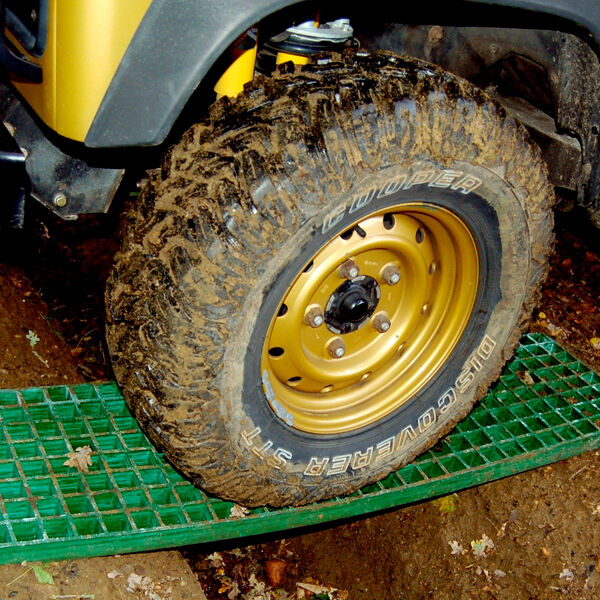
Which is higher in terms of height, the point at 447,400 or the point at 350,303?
the point at 350,303

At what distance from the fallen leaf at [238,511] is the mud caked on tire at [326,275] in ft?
0.50

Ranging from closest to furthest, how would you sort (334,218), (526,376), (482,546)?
(334,218) → (482,546) → (526,376)

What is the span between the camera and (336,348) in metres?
2.59

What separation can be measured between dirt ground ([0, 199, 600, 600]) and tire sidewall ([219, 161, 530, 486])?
2.72 ft

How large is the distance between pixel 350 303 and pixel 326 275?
18 centimetres

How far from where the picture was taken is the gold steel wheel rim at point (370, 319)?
237 cm

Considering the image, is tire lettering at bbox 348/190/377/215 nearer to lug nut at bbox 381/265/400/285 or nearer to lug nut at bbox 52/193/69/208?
lug nut at bbox 381/265/400/285

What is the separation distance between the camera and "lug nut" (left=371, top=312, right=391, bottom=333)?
8.70 feet

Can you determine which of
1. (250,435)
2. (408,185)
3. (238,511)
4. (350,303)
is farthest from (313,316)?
(238,511)

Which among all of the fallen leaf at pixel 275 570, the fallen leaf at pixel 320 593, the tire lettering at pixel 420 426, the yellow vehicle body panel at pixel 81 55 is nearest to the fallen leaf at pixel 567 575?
the fallen leaf at pixel 320 593

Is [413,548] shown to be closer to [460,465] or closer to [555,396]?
[460,465]

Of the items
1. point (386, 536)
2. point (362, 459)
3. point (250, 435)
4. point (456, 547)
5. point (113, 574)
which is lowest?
point (386, 536)

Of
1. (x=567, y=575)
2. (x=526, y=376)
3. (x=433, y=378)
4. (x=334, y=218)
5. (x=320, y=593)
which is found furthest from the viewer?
(x=526, y=376)

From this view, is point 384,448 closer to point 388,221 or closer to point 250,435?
point 250,435
